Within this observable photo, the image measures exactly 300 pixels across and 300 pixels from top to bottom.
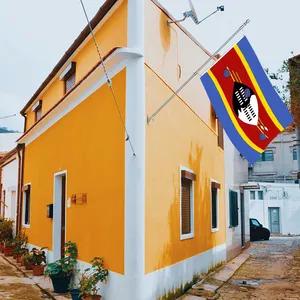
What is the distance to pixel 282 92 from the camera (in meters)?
11.2

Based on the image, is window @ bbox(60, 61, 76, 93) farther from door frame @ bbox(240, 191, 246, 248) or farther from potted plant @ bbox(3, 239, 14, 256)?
door frame @ bbox(240, 191, 246, 248)

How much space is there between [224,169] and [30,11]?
895 centimetres

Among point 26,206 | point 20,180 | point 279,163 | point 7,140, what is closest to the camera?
point 26,206

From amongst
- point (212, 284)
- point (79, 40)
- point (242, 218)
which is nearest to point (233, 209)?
point (242, 218)

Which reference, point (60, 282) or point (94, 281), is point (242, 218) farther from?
point (94, 281)

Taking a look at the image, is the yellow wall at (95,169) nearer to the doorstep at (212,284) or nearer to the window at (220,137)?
the doorstep at (212,284)

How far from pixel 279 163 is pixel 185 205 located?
88.0ft

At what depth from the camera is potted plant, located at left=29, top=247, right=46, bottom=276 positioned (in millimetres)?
9641

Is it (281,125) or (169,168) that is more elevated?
(281,125)

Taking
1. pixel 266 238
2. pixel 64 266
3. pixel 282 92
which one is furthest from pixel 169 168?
pixel 266 238

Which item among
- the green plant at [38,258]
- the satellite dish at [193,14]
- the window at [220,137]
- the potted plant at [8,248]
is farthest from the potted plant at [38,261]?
the satellite dish at [193,14]

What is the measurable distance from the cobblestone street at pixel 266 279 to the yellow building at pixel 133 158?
92cm

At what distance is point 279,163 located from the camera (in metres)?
33.3

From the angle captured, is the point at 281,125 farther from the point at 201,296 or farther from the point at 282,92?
the point at 282,92
